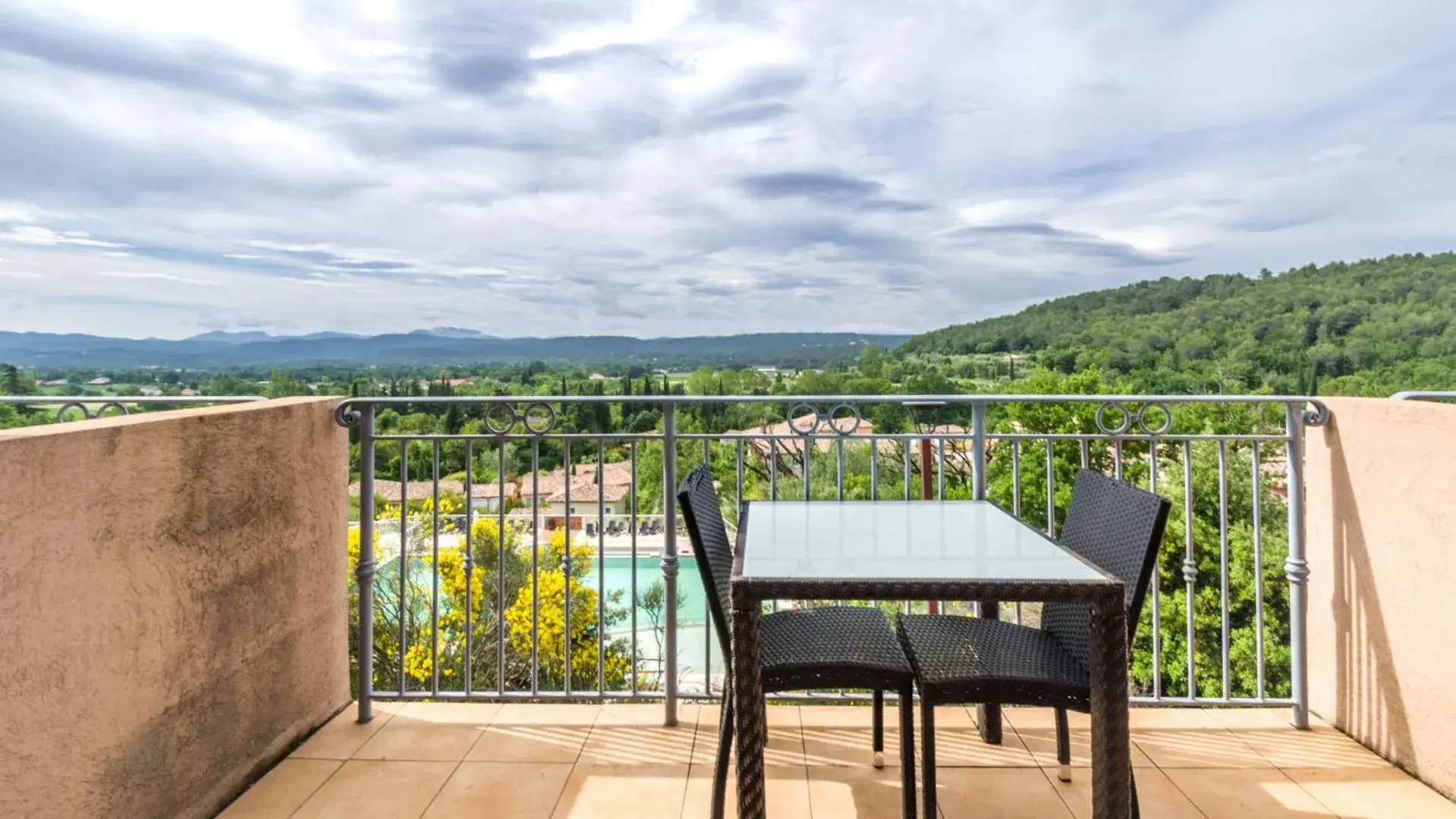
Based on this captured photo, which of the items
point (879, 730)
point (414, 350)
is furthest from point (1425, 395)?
point (414, 350)

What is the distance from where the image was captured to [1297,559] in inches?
105

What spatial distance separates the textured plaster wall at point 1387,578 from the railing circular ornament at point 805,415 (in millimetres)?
1751

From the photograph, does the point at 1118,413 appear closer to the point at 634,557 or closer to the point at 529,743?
the point at 634,557

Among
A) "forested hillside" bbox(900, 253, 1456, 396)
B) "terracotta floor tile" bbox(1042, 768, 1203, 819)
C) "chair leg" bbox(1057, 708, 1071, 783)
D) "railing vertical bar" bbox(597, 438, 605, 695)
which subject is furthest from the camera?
"forested hillside" bbox(900, 253, 1456, 396)

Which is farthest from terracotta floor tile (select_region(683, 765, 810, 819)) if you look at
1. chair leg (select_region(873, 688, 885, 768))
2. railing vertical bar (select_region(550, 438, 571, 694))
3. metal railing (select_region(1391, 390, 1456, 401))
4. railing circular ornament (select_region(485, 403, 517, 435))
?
metal railing (select_region(1391, 390, 1456, 401))

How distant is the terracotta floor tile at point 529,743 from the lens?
249cm

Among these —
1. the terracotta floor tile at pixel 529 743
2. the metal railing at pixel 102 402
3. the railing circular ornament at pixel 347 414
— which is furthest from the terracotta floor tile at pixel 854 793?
the metal railing at pixel 102 402

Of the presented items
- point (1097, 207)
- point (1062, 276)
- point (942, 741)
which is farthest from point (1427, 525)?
point (1097, 207)

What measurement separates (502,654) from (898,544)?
169 cm

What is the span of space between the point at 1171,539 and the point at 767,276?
1786 centimetres

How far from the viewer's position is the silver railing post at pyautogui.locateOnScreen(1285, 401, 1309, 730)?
2.67m

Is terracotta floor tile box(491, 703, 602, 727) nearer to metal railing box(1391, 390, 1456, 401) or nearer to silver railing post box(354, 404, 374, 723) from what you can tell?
silver railing post box(354, 404, 374, 723)

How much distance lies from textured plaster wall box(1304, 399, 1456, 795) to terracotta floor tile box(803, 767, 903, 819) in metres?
1.56

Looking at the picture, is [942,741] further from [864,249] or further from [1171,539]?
[864,249]
